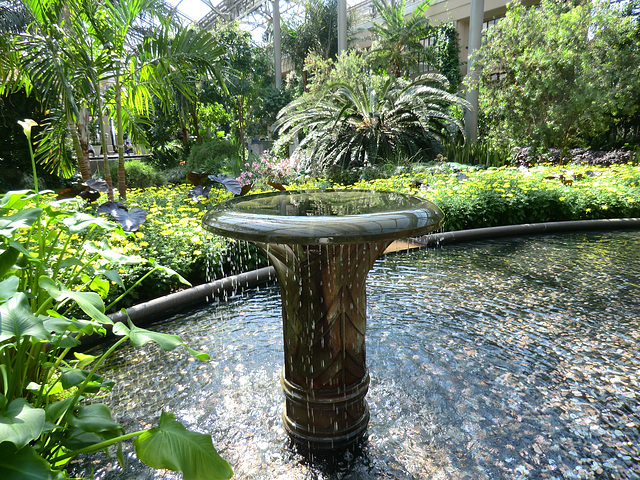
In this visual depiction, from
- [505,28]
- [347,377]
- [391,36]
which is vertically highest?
[391,36]

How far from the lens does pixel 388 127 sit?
12.0 m

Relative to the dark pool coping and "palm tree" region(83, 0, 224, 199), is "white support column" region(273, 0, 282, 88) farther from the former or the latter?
the dark pool coping

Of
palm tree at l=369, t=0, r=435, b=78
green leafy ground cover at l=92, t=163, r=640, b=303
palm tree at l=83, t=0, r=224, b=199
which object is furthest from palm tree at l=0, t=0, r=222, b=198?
palm tree at l=369, t=0, r=435, b=78

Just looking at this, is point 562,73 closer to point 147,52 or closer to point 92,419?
point 147,52

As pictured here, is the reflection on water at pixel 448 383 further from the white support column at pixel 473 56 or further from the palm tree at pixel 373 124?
the white support column at pixel 473 56

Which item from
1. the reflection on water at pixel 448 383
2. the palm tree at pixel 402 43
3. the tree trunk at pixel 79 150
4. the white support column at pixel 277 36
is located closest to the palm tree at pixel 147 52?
the tree trunk at pixel 79 150

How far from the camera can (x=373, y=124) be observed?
11.7 meters

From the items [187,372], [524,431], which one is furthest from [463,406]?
[187,372]

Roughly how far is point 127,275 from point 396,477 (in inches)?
100

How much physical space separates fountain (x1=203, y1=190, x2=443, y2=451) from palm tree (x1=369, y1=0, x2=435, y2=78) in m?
18.0

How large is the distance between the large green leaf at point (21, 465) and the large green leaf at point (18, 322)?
0.86ft

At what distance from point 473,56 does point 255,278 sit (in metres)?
11.7

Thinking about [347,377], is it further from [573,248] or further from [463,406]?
[573,248]

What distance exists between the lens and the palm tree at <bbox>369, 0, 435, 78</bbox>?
711 inches
